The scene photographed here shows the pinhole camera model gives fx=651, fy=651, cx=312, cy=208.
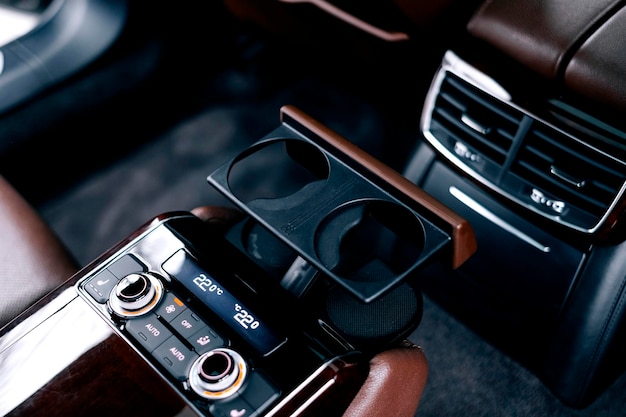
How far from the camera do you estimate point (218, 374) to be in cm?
61

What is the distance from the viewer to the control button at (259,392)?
597 millimetres

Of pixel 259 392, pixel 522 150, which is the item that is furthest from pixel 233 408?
pixel 522 150

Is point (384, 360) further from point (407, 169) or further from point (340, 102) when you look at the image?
point (340, 102)

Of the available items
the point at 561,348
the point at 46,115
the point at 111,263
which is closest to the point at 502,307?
the point at 561,348

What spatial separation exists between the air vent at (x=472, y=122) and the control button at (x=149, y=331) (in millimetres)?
575

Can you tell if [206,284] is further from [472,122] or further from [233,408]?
[472,122]

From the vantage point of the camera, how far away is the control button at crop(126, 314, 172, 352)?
64 centimetres

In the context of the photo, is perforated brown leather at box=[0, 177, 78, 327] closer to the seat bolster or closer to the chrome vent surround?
the seat bolster

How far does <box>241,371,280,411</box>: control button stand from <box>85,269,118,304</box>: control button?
18 cm

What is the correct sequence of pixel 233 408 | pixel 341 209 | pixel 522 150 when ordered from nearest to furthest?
pixel 233 408, pixel 341 209, pixel 522 150

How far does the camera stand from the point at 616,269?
957mm

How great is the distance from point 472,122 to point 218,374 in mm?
586

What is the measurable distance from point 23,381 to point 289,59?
116cm

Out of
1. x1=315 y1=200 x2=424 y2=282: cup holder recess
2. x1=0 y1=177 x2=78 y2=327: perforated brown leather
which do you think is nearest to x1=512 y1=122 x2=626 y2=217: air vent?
x1=315 y1=200 x2=424 y2=282: cup holder recess
